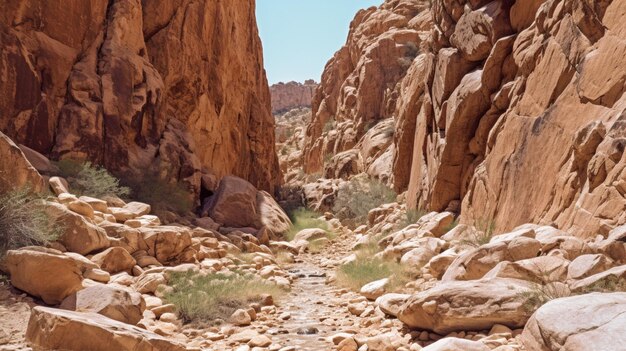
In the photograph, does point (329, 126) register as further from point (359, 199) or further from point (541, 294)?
point (541, 294)

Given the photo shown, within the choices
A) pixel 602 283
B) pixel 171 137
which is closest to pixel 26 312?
pixel 602 283

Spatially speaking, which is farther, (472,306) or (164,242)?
(164,242)

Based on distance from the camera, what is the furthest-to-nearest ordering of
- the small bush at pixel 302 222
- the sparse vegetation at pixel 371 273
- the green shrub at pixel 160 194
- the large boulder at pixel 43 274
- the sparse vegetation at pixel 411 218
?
the small bush at pixel 302 222 < the sparse vegetation at pixel 411 218 < the green shrub at pixel 160 194 < the sparse vegetation at pixel 371 273 < the large boulder at pixel 43 274

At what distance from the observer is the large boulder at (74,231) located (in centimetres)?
715

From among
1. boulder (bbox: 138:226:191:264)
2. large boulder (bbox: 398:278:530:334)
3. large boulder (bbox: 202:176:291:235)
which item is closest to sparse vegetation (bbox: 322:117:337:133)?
large boulder (bbox: 202:176:291:235)

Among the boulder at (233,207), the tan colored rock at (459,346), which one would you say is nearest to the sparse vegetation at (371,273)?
the tan colored rock at (459,346)

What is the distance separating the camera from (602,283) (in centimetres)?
406

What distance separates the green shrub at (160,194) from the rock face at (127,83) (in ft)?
1.89

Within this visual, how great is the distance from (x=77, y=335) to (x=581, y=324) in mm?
3914

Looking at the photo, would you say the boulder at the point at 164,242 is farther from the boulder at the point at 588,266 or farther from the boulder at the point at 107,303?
the boulder at the point at 588,266

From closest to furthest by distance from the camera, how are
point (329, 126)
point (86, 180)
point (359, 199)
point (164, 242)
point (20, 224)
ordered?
point (20, 224) < point (164, 242) < point (86, 180) < point (359, 199) < point (329, 126)

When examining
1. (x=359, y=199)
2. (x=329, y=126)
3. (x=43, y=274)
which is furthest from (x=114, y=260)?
(x=329, y=126)

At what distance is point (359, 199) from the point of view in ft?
68.9

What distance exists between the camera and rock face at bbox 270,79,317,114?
303 feet
